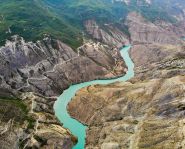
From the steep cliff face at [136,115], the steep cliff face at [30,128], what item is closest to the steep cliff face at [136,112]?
the steep cliff face at [136,115]

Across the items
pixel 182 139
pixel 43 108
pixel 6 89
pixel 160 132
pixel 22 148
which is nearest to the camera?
pixel 182 139

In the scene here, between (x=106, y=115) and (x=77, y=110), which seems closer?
(x=106, y=115)

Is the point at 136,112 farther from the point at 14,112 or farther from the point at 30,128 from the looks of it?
the point at 14,112

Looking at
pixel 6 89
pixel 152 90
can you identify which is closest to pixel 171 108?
pixel 152 90

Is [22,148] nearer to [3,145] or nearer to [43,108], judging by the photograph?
[3,145]

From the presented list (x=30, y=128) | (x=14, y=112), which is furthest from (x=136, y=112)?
(x=14, y=112)

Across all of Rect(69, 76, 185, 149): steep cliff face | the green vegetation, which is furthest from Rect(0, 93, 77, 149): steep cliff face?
Rect(69, 76, 185, 149): steep cliff face

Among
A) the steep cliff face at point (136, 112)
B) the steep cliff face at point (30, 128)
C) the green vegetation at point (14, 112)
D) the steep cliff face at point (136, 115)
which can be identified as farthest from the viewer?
the green vegetation at point (14, 112)

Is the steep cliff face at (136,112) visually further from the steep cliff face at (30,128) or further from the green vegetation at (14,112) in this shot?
the green vegetation at (14,112)

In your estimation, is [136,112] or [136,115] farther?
[136,112]
